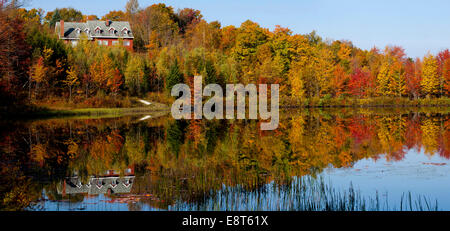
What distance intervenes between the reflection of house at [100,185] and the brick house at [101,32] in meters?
56.4

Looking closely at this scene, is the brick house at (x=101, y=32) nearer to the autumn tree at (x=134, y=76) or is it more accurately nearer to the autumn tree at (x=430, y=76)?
the autumn tree at (x=134, y=76)

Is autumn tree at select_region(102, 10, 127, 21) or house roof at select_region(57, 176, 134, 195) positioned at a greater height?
autumn tree at select_region(102, 10, 127, 21)

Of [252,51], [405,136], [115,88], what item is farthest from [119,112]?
[405,136]

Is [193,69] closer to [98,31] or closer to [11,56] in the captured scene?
[11,56]

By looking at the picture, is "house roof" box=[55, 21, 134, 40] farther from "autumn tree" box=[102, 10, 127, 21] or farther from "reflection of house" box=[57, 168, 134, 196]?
"reflection of house" box=[57, 168, 134, 196]

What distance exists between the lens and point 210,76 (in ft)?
153

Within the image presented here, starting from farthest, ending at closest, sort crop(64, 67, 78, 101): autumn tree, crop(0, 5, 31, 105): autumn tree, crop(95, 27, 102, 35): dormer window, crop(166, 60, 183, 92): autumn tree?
crop(95, 27, 102, 35): dormer window, crop(166, 60, 183, 92): autumn tree, crop(64, 67, 78, 101): autumn tree, crop(0, 5, 31, 105): autumn tree

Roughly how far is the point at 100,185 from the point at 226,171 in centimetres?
317

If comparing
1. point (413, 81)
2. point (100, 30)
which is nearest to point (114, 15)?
point (100, 30)

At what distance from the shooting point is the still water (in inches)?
291

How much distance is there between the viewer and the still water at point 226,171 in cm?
738

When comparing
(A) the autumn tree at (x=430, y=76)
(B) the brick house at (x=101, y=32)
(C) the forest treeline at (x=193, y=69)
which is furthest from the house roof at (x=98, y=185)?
(B) the brick house at (x=101, y=32)

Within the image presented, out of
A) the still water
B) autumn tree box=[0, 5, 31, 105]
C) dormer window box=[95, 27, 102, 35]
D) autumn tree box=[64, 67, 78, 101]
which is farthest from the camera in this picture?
dormer window box=[95, 27, 102, 35]

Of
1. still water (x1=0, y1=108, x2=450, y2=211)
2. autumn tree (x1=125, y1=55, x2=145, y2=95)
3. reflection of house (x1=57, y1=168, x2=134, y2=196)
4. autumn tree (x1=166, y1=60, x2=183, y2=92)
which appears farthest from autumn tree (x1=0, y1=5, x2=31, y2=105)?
reflection of house (x1=57, y1=168, x2=134, y2=196)
